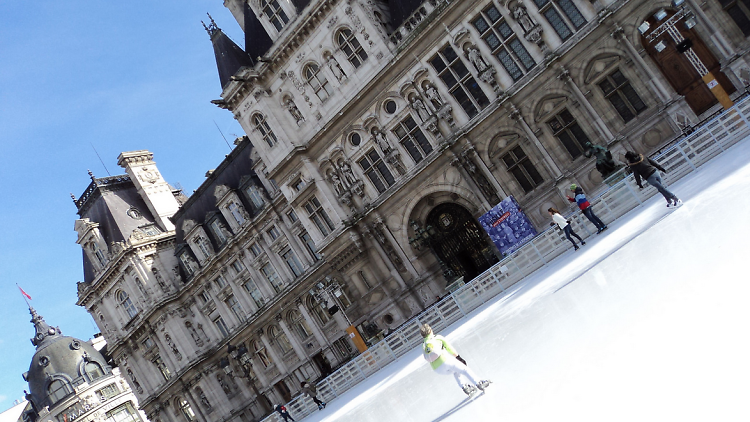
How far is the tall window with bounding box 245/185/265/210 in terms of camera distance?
1823 inches

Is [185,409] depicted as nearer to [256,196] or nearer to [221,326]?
[221,326]

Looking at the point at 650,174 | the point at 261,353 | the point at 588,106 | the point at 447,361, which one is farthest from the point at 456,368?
the point at 261,353

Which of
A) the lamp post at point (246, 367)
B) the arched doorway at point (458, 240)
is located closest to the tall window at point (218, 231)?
the lamp post at point (246, 367)

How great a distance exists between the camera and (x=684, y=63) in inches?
1070

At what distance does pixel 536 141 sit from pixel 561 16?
577 centimetres

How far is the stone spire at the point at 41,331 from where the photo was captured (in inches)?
3622

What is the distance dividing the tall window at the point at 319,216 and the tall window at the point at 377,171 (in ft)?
13.7

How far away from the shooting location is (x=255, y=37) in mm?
40562

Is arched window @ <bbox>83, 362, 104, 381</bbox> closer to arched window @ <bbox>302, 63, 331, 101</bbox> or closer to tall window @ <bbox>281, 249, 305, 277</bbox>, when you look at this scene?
tall window @ <bbox>281, 249, 305, 277</bbox>

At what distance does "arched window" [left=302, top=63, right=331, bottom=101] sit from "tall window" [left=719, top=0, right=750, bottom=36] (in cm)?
2040

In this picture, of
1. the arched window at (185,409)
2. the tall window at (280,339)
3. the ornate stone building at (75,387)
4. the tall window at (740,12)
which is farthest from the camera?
the ornate stone building at (75,387)

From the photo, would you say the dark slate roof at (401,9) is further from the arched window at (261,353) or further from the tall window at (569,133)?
the arched window at (261,353)

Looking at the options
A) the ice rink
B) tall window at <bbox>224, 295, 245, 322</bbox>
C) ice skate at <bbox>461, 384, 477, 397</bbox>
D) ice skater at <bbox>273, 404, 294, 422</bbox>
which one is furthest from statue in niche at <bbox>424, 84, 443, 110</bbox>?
ice skate at <bbox>461, 384, 477, 397</bbox>

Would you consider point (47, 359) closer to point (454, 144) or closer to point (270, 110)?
point (270, 110)
